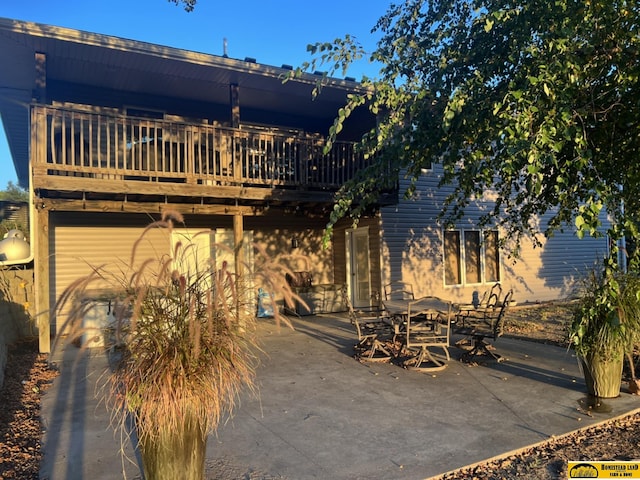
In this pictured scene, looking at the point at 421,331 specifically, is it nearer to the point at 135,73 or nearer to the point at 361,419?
the point at 361,419

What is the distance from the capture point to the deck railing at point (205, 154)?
25.5 feet

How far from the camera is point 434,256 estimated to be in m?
11.8

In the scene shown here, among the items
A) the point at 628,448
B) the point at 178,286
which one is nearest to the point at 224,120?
the point at 178,286

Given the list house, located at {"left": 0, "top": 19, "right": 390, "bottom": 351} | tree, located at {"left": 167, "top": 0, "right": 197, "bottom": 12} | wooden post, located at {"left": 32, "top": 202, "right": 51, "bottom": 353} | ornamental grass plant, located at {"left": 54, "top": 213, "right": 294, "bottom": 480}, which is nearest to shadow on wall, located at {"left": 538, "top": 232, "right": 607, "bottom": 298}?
house, located at {"left": 0, "top": 19, "right": 390, "bottom": 351}

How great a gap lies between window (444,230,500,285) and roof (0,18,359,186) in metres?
4.78

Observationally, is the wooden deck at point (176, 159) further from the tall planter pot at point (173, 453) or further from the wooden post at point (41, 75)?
the tall planter pot at point (173, 453)

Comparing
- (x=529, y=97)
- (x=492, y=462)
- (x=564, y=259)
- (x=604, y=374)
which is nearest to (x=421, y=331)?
(x=604, y=374)

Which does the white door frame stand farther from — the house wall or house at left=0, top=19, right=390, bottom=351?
the house wall

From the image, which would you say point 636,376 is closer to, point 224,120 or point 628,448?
point 628,448

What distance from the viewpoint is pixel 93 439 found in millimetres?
4008

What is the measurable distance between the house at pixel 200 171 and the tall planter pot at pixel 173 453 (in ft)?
10.9

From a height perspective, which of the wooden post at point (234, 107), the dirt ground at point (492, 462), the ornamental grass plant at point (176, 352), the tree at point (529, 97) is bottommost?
the dirt ground at point (492, 462)

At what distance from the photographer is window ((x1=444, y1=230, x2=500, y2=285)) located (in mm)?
12109

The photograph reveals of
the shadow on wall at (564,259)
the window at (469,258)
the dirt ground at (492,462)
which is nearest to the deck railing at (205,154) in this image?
the dirt ground at (492,462)
